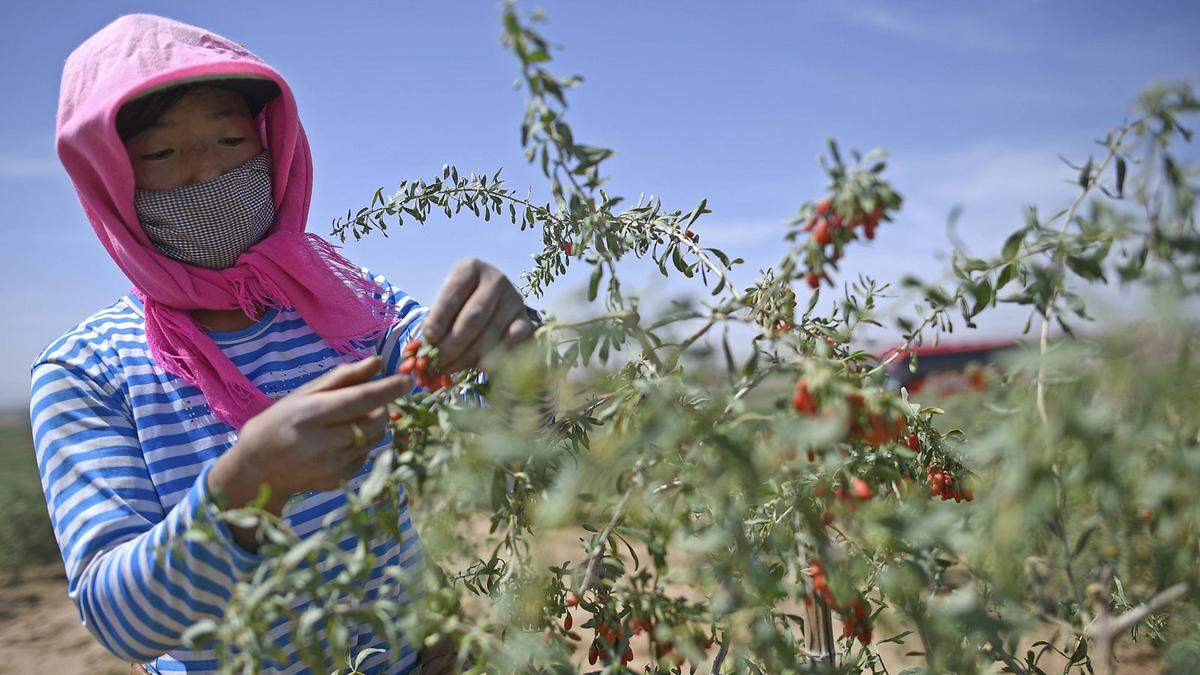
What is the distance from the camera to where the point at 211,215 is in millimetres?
1699

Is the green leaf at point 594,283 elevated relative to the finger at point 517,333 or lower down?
elevated

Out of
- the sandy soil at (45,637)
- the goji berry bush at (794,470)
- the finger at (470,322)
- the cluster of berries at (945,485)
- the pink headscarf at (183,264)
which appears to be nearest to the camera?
the goji berry bush at (794,470)

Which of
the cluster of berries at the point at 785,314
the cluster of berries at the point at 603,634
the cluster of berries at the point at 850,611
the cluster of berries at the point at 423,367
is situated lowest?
the cluster of berries at the point at 603,634

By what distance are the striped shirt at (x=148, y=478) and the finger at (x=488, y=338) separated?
0.28m

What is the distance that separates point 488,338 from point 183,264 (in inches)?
40.0

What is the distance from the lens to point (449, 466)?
96 centimetres

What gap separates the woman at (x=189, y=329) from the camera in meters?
1.18

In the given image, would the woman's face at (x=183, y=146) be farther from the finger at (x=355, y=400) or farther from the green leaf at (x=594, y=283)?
the green leaf at (x=594, y=283)

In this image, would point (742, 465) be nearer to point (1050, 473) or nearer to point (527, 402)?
point (1050, 473)

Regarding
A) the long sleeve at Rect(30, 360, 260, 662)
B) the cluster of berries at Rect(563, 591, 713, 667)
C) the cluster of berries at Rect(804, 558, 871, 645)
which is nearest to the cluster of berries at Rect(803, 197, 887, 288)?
the cluster of berries at Rect(804, 558, 871, 645)

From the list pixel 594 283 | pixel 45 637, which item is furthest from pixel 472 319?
pixel 45 637

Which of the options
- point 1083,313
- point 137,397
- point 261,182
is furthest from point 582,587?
point 261,182

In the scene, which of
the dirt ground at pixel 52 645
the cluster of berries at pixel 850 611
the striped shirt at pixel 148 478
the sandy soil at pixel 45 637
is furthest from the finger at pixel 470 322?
the sandy soil at pixel 45 637

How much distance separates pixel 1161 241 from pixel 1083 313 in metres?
0.12
